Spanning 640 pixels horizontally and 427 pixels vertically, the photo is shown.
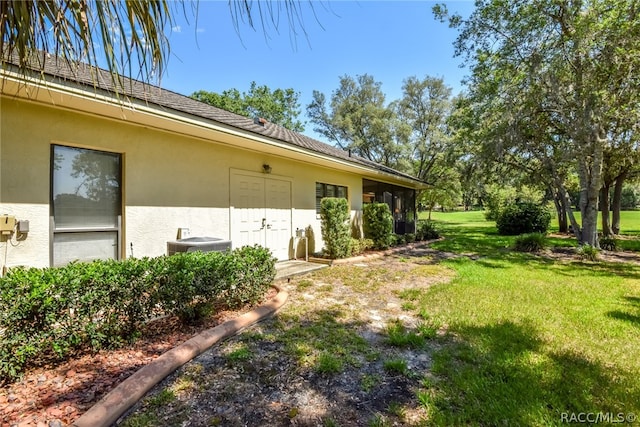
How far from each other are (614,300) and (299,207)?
681 cm

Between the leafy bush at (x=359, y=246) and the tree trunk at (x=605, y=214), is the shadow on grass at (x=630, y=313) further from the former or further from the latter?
the tree trunk at (x=605, y=214)

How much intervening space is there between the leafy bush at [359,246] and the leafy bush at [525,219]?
11.9 meters

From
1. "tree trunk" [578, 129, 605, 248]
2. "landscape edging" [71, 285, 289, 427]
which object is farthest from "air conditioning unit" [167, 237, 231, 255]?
"tree trunk" [578, 129, 605, 248]

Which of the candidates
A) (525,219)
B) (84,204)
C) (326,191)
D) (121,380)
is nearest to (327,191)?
(326,191)

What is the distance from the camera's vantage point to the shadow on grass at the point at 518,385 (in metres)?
2.19

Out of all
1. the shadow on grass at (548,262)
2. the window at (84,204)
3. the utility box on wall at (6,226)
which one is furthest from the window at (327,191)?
the utility box on wall at (6,226)

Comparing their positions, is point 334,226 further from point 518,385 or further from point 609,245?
point 609,245

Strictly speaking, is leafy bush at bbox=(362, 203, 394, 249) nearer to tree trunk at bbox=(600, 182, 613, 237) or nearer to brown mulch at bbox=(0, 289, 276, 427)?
brown mulch at bbox=(0, 289, 276, 427)

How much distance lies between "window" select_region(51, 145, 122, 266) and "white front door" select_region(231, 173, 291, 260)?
7.55ft

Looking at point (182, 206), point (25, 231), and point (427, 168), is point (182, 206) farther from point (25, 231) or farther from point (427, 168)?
point (427, 168)

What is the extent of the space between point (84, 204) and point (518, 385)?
5877 mm

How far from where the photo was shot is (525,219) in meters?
16.6

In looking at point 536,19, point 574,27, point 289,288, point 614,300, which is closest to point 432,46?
point 536,19

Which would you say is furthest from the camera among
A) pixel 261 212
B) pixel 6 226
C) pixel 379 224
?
pixel 379 224
